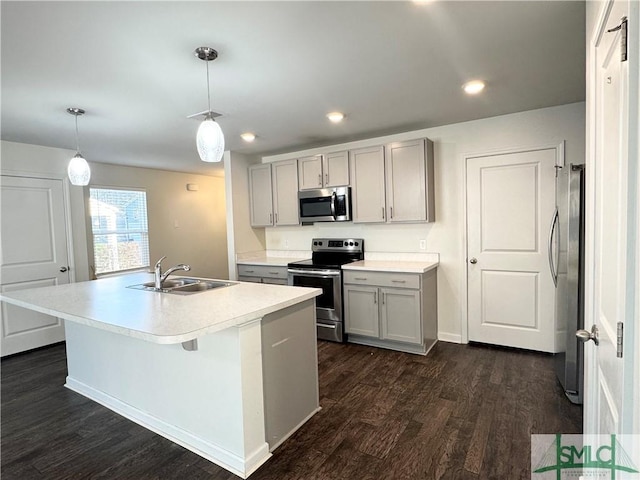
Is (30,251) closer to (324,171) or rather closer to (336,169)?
(324,171)

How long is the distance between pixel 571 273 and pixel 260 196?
3.60 meters

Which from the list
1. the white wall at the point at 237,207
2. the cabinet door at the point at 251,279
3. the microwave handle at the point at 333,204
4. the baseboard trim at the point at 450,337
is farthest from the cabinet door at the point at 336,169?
the baseboard trim at the point at 450,337

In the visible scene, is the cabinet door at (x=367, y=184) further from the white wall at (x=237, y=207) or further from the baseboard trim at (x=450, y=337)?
the white wall at (x=237, y=207)

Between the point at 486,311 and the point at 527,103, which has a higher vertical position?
the point at 527,103

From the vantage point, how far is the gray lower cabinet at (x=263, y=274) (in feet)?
13.9

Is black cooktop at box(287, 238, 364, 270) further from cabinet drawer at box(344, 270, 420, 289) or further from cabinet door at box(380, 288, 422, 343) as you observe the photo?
cabinet door at box(380, 288, 422, 343)

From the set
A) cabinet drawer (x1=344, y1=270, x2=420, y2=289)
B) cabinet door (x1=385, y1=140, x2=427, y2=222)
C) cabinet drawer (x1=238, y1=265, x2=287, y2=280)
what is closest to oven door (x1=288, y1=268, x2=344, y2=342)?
cabinet drawer (x1=344, y1=270, x2=420, y2=289)

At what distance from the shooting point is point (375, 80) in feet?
7.95

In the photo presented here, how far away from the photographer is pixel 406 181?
3594 mm

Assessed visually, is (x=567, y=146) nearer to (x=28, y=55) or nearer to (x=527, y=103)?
(x=527, y=103)

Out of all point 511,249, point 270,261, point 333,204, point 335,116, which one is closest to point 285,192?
point 333,204

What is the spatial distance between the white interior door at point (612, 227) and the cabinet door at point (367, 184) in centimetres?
236

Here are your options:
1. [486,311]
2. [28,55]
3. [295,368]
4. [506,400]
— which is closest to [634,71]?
[295,368]

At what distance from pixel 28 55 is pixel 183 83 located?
2.75ft
